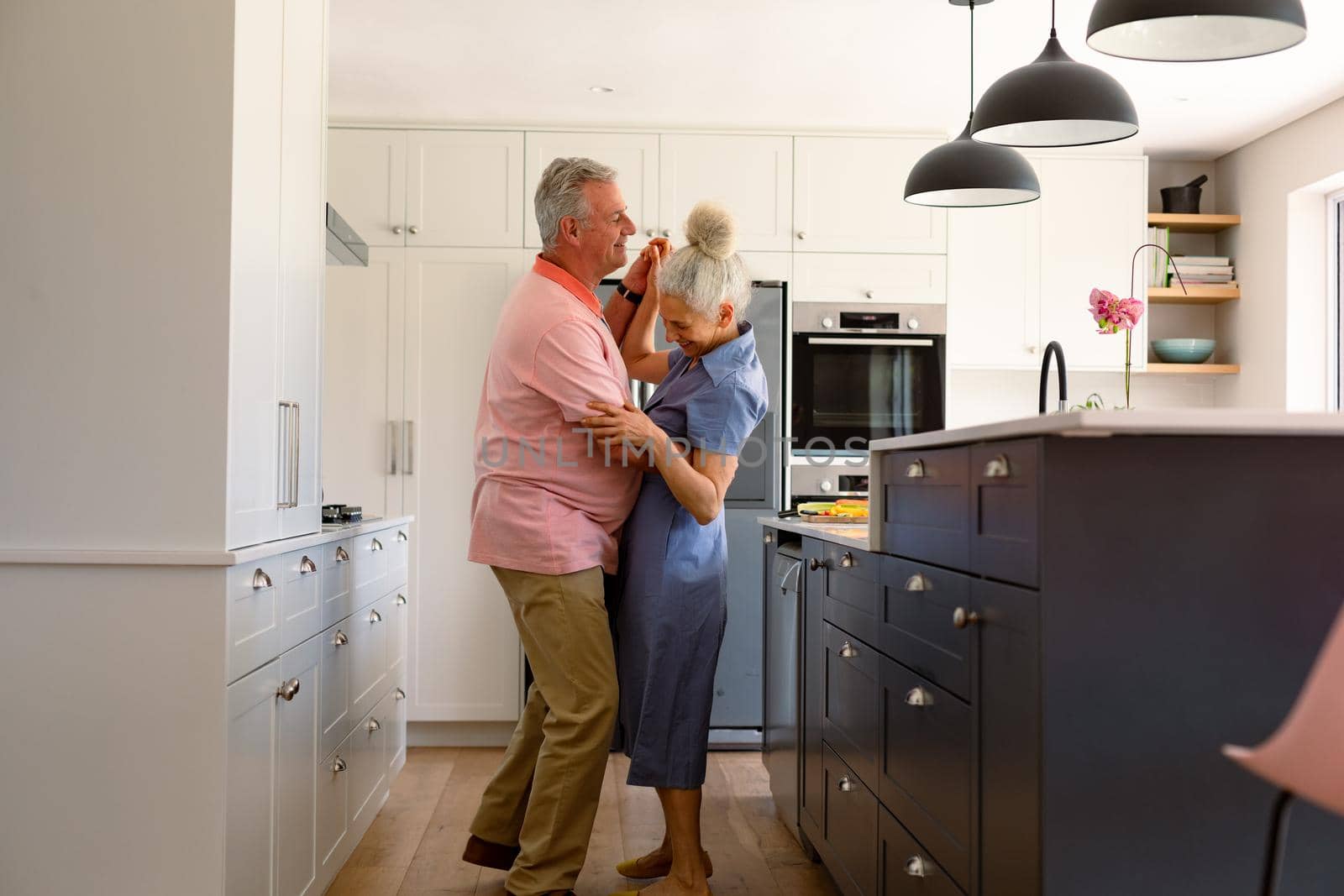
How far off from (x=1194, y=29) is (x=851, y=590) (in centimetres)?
127

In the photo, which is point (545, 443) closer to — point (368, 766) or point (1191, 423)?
point (368, 766)

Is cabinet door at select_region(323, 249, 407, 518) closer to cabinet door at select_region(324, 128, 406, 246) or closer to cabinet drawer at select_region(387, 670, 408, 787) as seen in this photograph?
cabinet door at select_region(324, 128, 406, 246)

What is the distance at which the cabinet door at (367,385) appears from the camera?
438cm

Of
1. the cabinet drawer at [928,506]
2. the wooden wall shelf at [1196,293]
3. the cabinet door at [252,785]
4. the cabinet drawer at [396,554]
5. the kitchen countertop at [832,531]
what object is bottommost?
the cabinet door at [252,785]

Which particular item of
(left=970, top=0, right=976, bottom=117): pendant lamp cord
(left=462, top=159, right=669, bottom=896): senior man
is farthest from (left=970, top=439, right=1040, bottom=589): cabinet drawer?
(left=970, top=0, right=976, bottom=117): pendant lamp cord

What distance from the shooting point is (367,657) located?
9.82 ft

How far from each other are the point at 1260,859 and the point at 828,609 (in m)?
1.26

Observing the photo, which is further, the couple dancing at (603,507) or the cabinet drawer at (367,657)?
the cabinet drawer at (367,657)

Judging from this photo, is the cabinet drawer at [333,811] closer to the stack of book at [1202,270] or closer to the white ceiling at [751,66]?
the white ceiling at [751,66]

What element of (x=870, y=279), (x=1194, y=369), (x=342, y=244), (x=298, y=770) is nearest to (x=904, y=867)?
(x=298, y=770)

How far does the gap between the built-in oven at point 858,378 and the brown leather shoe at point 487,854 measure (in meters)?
2.17

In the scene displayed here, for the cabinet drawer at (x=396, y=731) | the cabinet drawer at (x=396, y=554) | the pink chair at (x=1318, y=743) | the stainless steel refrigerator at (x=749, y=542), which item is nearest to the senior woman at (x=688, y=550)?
the cabinet drawer at (x=396, y=554)

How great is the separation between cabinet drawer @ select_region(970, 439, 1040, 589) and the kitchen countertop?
61cm

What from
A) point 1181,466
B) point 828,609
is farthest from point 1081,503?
point 828,609
